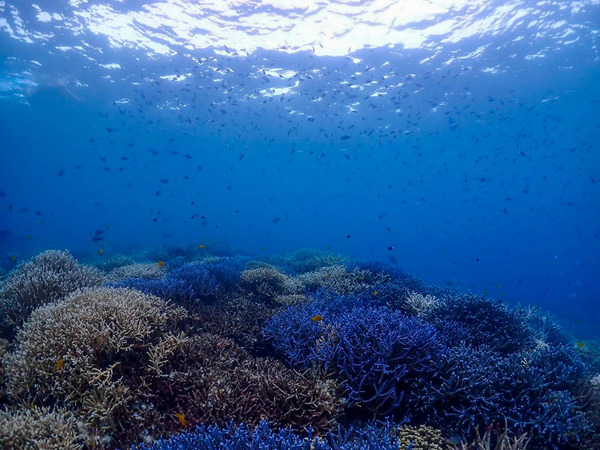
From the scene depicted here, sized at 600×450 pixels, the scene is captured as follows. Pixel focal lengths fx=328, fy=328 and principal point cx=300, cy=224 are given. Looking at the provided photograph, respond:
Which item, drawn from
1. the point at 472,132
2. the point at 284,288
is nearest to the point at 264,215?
the point at 472,132

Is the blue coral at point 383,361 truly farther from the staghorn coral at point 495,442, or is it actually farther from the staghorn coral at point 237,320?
the staghorn coral at point 237,320

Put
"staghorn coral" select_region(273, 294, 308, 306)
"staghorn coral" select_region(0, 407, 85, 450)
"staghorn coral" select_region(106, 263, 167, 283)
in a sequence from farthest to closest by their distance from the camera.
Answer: "staghorn coral" select_region(106, 263, 167, 283), "staghorn coral" select_region(273, 294, 308, 306), "staghorn coral" select_region(0, 407, 85, 450)

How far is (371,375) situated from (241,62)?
30.7m

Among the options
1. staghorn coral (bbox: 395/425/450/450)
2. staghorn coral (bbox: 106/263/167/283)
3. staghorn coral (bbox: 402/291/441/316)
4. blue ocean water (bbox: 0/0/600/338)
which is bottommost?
staghorn coral (bbox: 395/425/450/450)

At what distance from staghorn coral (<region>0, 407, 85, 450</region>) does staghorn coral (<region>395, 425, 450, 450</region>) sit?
12.6 ft

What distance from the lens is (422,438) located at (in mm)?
4090

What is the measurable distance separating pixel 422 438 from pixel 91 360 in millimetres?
4555

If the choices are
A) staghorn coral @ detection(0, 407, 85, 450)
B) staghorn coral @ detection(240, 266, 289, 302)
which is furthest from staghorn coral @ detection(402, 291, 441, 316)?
staghorn coral @ detection(0, 407, 85, 450)

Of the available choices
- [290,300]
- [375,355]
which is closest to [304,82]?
[290,300]

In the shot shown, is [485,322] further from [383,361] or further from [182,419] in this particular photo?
[182,419]

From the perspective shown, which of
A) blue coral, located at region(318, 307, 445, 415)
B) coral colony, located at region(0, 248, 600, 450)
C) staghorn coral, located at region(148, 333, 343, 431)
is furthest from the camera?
blue coral, located at region(318, 307, 445, 415)

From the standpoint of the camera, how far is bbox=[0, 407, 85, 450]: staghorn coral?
11.8 feet

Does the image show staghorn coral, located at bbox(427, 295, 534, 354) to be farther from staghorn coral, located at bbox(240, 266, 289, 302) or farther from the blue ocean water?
the blue ocean water

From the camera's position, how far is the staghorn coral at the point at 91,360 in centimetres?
425
